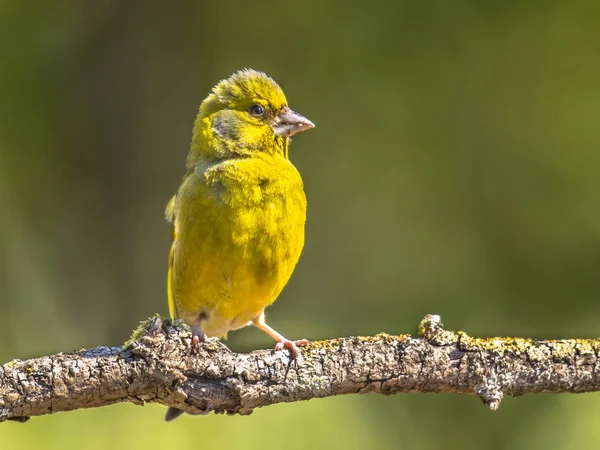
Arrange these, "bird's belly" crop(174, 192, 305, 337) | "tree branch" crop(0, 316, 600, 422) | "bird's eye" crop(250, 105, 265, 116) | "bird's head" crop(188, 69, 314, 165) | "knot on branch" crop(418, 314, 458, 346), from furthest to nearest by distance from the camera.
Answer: "bird's eye" crop(250, 105, 265, 116), "bird's head" crop(188, 69, 314, 165), "bird's belly" crop(174, 192, 305, 337), "knot on branch" crop(418, 314, 458, 346), "tree branch" crop(0, 316, 600, 422)

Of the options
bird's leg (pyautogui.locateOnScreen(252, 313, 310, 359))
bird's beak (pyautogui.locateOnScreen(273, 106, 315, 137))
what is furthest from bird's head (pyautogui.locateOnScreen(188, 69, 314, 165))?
bird's leg (pyautogui.locateOnScreen(252, 313, 310, 359))

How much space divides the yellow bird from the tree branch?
0.86 metres

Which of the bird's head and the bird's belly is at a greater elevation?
the bird's head

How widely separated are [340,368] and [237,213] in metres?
1.33

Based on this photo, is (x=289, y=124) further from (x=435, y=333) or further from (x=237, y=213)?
(x=435, y=333)

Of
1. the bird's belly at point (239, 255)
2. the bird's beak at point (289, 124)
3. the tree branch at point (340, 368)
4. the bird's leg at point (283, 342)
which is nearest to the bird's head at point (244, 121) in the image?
the bird's beak at point (289, 124)

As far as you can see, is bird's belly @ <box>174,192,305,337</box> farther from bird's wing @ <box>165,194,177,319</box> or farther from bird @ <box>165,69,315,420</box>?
bird's wing @ <box>165,194,177,319</box>

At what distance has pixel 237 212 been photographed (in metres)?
4.89

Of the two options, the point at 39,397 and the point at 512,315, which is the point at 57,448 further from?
the point at 512,315

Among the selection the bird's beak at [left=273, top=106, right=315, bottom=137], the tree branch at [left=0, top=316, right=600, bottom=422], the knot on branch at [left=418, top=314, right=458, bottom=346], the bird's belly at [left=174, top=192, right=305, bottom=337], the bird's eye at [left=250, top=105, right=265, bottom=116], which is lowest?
the tree branch at [left=0, top=316, right=600, bottom=422]

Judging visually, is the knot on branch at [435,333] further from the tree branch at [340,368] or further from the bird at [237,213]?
the bird at [237,213]

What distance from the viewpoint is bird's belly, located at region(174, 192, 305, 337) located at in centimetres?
488

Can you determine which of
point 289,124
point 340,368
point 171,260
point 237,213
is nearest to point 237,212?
point 237,213

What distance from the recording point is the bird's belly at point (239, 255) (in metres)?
4.88
